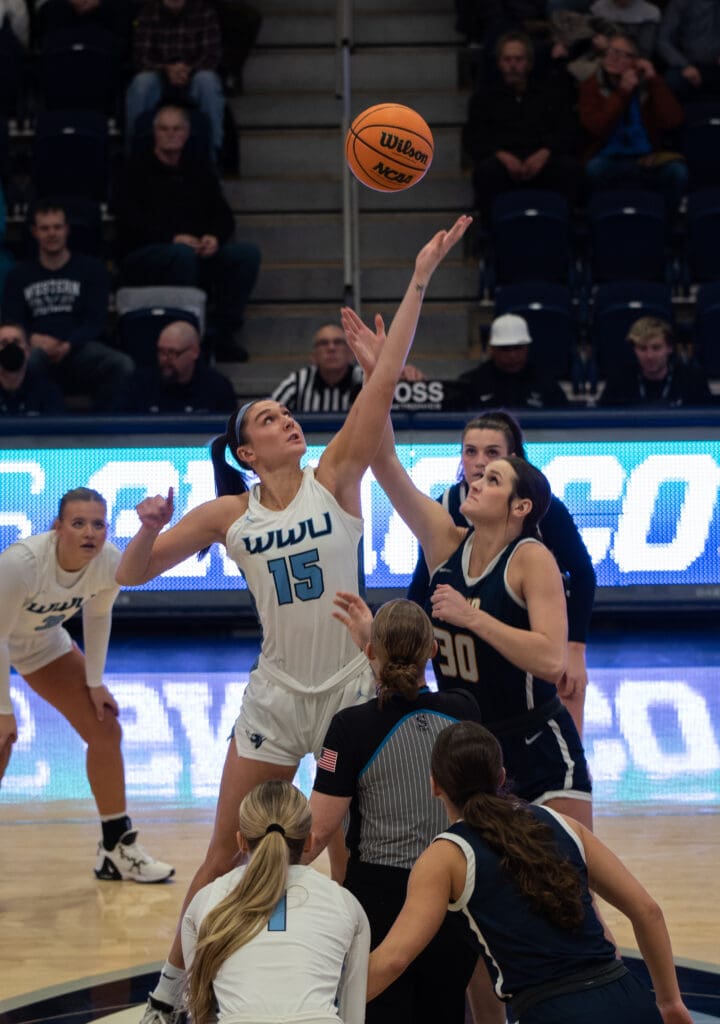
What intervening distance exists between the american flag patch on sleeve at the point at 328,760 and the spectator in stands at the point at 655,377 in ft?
22.1

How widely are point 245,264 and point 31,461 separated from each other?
284 centimetres

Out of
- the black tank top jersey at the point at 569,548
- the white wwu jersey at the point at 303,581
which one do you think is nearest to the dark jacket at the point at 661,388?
the black tank top jersey at the point at 569,548

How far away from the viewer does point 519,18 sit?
13.6 metres

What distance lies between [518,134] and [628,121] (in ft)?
2.92

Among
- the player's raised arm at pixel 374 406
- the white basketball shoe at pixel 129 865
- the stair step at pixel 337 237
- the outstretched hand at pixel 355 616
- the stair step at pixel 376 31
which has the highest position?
the stair step at pixel 376 31

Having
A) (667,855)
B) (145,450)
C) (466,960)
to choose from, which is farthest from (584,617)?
(145,450)

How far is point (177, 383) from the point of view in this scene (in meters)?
10.6

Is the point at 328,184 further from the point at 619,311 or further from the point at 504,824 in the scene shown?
the point at 504,824

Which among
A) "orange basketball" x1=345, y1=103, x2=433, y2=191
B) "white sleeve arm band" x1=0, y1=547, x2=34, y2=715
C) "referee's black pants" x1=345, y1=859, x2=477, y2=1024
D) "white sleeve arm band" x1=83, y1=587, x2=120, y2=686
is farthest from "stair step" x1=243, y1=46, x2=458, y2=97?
"referee's black pants" x1=345, y1=859, x2=477, y2=1024

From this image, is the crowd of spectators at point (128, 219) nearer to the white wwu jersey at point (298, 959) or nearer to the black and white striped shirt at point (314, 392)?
the black and white striped shirt at point (314, 392)

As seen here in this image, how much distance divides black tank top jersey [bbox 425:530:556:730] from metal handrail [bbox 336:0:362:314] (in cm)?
724

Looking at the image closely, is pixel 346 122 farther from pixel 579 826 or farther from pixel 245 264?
pixel 579 826

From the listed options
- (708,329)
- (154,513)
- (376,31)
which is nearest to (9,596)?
(154,513)

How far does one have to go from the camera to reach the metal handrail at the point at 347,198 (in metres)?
11.6
